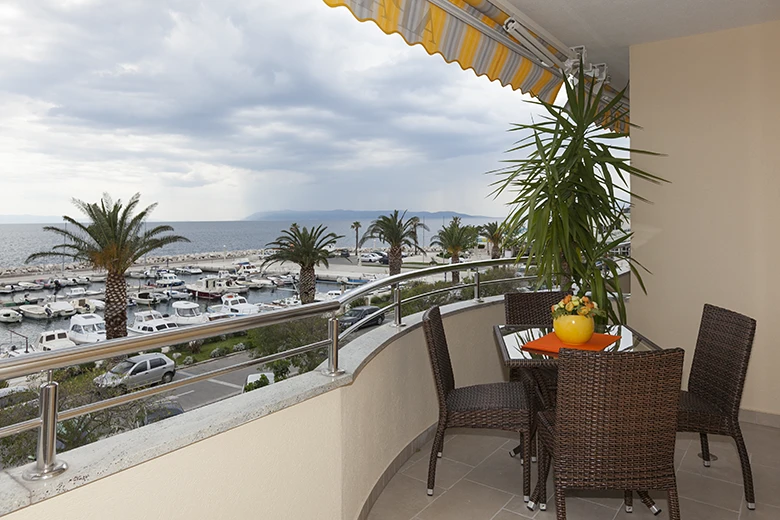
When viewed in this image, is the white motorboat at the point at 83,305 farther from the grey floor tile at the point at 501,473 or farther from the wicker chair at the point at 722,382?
the wicker chair at the point at 722,382

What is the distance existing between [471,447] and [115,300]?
14.1 metres

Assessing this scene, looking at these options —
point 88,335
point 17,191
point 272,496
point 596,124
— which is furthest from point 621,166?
point 17,191

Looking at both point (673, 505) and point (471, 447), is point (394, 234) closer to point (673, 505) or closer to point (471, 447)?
point (471, 447)

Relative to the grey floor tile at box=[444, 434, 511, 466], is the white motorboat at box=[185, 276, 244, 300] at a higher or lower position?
lower

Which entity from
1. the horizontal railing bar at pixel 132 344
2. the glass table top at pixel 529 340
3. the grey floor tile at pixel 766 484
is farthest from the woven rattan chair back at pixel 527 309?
the horizontal railing bar at pixel 132 344

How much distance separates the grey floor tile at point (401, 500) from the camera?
2355 millimetres

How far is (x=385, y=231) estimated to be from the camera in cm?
2050

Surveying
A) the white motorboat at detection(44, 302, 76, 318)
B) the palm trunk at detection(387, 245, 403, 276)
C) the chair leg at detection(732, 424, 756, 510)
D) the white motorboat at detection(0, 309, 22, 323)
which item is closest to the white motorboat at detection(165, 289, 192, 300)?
the white motorboat at detection(44, 302, 76, 318)

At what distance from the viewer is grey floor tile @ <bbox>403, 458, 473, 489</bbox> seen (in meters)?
2.69

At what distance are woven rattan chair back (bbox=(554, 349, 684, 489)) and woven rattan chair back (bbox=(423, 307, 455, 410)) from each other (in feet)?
2.11

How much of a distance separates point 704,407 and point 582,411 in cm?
96

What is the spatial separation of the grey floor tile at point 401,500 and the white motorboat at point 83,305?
25.8 meters

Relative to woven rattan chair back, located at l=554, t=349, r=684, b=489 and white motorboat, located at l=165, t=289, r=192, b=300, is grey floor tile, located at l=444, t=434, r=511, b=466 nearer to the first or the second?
woven rattan chair back, located at l=554, t=349, r=684, b=489

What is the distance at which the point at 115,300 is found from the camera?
1457 cm
